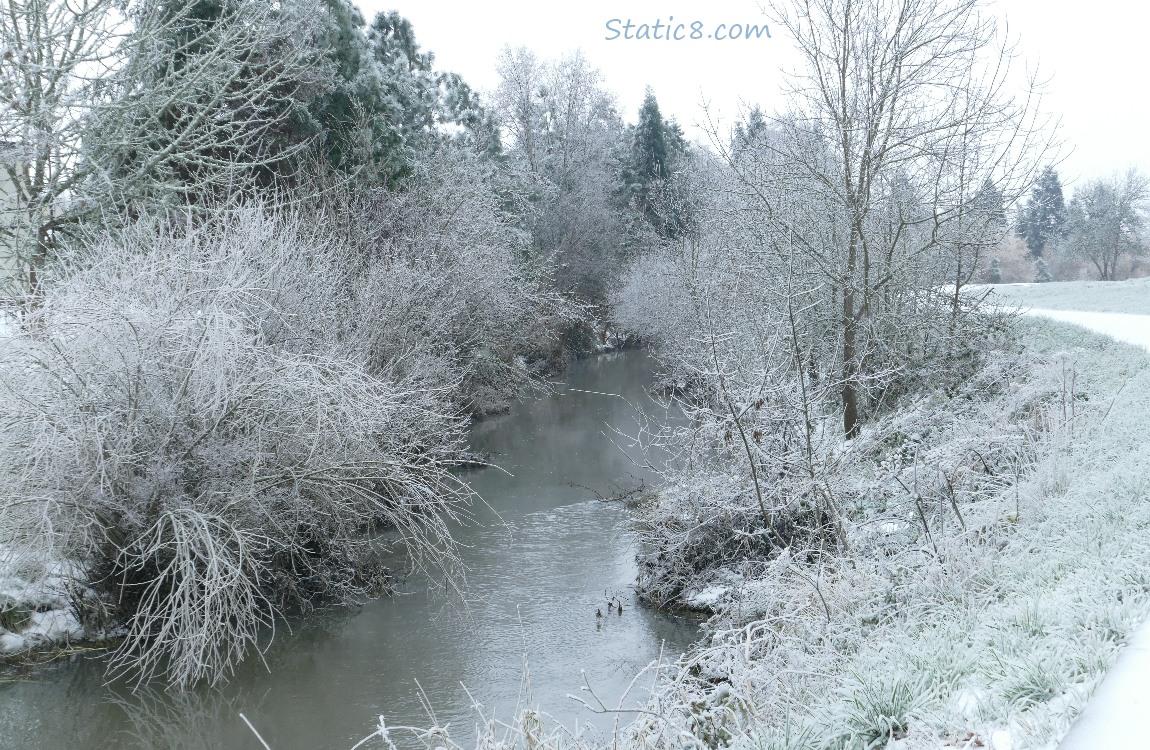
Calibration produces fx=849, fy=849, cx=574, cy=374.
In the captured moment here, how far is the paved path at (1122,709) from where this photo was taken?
255 cm

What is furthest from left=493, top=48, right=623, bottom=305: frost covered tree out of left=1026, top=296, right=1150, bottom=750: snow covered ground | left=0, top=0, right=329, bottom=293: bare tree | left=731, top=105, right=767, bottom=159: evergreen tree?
left=1026, top=296, right=1150, bottom=750: snow covered ground

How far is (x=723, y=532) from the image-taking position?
9719mm

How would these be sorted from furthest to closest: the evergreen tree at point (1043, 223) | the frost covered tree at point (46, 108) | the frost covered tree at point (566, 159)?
the evergreen tree at point (1043, 223), the frost covered tree at point (566, 159), the frost covered tree at point (46, 108)

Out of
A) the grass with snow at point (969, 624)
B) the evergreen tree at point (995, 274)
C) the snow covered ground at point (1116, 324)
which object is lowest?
the grass with snow at point (969, 624)

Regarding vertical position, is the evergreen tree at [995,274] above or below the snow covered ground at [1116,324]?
above

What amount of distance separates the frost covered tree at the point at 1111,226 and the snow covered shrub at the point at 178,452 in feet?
132

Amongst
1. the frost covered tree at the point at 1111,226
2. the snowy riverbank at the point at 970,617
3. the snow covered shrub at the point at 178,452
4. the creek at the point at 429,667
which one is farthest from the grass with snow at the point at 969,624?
the frost covered tree at the point at 1111,226

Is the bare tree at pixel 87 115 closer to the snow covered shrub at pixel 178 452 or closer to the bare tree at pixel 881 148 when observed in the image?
the snow covered shrub at pixel 178 452

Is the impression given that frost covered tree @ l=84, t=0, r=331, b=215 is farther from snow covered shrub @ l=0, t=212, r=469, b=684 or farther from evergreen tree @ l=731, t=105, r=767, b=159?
evergreen tree @ l=731, t=105, r=767, b=159

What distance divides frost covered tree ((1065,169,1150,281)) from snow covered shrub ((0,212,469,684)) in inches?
1583

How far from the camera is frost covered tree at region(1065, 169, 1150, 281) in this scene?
39.0 meters

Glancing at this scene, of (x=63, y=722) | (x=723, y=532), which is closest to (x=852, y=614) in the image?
(x=723, y=532)

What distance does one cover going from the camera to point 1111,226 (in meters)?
38.9


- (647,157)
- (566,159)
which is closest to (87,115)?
(566,159)
